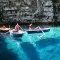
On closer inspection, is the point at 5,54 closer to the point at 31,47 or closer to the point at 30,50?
the point at 30,50

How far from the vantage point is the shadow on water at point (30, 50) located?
1316 centimetres

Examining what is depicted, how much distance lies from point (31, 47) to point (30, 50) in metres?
0.58

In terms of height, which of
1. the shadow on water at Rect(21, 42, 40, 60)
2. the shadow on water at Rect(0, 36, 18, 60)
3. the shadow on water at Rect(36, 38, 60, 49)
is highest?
the shadow on water at Rect(0, 36, 18, 60)

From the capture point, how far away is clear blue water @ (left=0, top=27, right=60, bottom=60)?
43.2ft

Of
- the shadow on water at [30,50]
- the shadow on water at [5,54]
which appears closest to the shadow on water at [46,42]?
the shadow on water at [30,50]

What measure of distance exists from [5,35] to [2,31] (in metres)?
0.66

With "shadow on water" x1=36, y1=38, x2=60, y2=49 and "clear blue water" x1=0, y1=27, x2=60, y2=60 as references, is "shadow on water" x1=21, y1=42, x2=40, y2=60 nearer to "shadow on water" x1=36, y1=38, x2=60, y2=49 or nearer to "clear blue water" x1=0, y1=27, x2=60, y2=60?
"clear blue water" x1=0, y1=27, x2=60, y2=60

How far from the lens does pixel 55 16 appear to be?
20.8m

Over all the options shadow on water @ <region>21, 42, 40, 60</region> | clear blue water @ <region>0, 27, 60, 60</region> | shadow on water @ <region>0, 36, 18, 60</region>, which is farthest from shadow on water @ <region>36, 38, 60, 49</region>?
shadow on water @ <region>0, 36, 18, 60</region>

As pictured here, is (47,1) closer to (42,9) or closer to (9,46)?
(42,9)

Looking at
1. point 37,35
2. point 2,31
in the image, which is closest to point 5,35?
point 2,31

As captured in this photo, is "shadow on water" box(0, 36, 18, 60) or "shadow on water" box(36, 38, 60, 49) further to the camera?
"shadow on water" box(36, 38, 60, 49)

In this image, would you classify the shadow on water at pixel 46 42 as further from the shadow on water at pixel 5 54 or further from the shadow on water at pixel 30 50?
the shadow on water at pixel 5 54

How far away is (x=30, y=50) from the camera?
14188 millimetres
